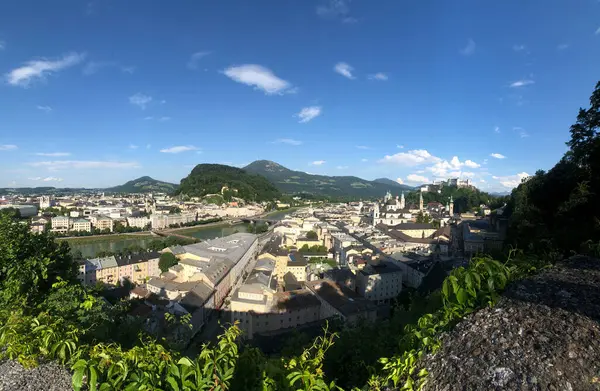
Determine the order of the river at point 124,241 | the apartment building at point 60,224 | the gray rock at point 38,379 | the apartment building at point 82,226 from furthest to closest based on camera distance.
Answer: the apartment building at point 82,226
the apartment building at point 60,224
the river at point 124,241
the gray rock at point 38,379

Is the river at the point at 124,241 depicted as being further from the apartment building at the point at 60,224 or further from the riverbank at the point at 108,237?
the apartment building at the point at 60,224

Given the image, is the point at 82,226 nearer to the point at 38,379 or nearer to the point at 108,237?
the point at 108,237

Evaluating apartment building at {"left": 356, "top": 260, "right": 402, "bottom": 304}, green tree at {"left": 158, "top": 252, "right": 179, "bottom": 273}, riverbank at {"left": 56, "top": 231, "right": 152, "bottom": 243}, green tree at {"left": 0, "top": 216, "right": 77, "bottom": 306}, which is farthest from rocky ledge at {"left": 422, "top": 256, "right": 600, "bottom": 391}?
riverbank at {"left": 56, "top": 231, "right": 152, "bottom": 243}

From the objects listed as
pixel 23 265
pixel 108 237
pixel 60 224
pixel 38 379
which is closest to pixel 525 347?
pixel 38 379

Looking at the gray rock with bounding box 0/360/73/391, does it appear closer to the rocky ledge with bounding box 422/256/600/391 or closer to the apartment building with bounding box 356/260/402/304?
the rocky ledge with bounding box 422/256/600/391

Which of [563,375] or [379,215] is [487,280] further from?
[379,215]

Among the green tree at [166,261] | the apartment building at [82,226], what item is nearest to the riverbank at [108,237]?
the apartment building at [82,226]
